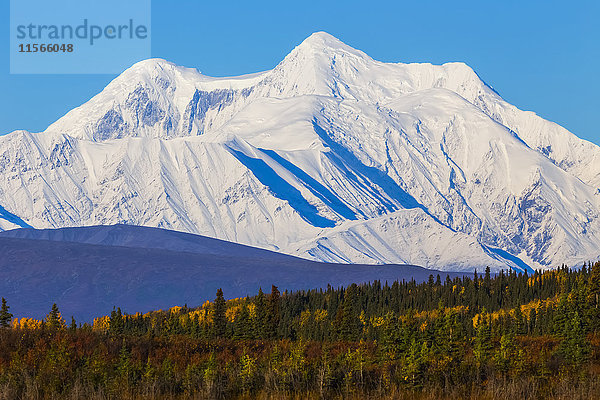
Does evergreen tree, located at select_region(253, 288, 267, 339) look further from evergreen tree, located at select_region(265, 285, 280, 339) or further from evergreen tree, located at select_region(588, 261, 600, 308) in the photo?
evergreen tree, located at select_region(588, 261, 600, 308)

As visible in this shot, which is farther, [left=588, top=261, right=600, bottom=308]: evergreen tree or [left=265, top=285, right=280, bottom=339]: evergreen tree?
[left=265, top=285, right=280, bottom=339]: evergreen tree

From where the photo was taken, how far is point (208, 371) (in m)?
44.8

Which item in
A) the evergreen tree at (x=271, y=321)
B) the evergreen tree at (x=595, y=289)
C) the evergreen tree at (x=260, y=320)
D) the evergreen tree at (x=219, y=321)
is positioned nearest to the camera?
the evergreen tree at (x=260, y=320)

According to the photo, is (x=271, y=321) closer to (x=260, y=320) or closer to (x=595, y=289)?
(x=260, y=320)

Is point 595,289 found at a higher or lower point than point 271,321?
higher

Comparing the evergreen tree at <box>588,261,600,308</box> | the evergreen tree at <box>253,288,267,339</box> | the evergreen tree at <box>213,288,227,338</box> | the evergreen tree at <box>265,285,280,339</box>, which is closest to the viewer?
the evergreen tree at <box>253,288,267,339</box>

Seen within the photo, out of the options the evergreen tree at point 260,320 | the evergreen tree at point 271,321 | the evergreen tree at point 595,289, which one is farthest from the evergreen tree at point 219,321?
the evergreen tree at point 595,289

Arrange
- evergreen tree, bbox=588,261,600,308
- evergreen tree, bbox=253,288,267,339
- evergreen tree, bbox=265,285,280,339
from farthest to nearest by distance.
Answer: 1. evergreen tree, bbox=265,285,280,339
2. evergreen tree, bbox=588,261,600,308
3. evergreen tree, bbox=253,288,267,339

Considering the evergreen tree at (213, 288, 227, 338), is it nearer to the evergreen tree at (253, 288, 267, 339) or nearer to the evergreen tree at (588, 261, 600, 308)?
the evergreen tree at (253, 288, 267, 339)

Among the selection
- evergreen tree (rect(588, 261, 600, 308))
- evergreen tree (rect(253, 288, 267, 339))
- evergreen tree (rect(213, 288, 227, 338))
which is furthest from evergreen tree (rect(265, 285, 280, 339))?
evergreen tree (rect(588, 261, 600, 308))

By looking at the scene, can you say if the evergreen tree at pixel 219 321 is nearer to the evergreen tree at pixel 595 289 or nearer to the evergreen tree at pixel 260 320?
the evergreen tree at pixel 260 320

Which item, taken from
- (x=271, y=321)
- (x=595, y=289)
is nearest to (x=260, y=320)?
(x=271, y=321)

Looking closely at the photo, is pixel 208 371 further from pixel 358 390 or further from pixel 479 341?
pixel 479 341

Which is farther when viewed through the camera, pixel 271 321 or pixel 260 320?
Answer: pixel 271 321
